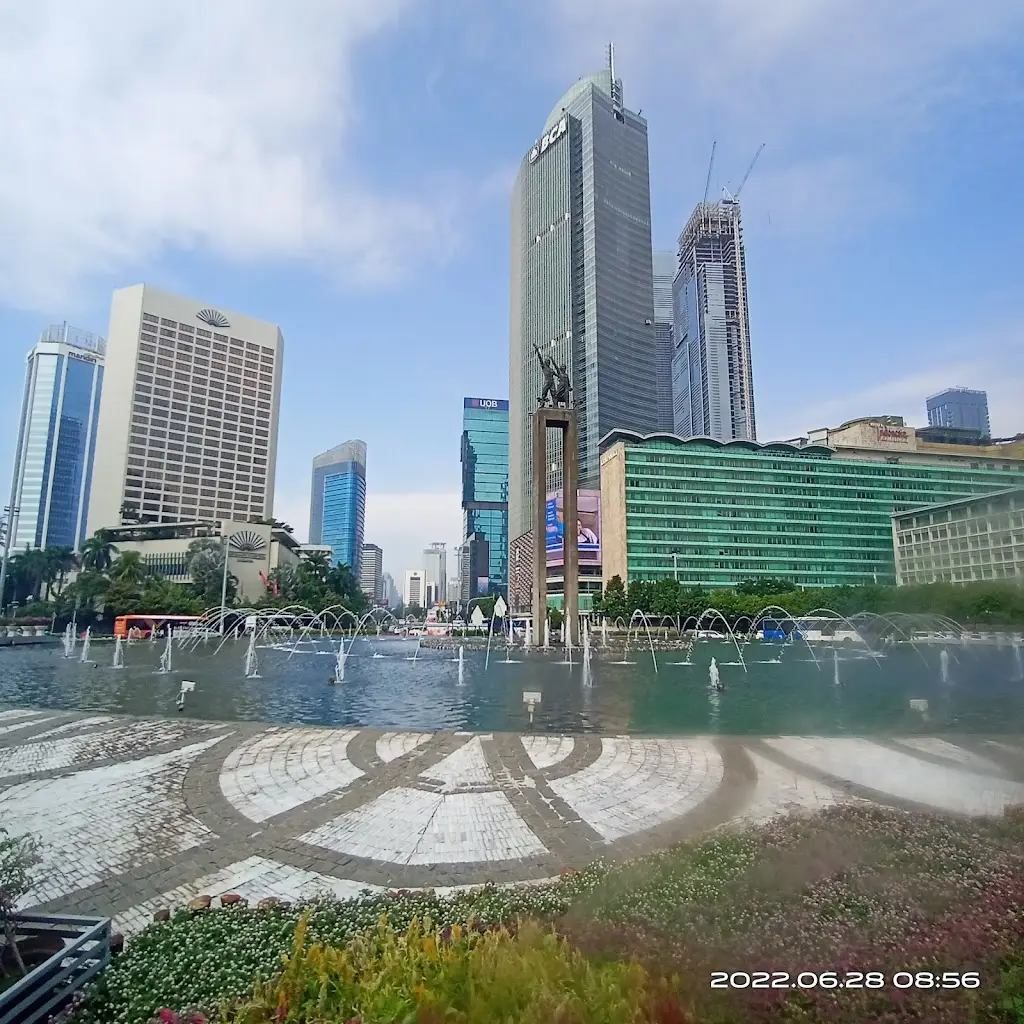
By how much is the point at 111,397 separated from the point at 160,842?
526 ft

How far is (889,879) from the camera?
5.67m

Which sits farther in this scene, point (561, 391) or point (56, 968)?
point (561, 391)

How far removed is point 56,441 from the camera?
171500 millimetres

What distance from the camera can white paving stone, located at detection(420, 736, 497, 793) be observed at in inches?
467

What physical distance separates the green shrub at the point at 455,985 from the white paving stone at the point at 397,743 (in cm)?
930

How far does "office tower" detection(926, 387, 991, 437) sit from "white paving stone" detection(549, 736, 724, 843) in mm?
8762

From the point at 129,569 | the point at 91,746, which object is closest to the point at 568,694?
the point at 91,746

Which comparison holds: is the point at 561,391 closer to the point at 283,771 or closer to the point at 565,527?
the point at 565,527


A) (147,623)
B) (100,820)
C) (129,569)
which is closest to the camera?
(100,820)

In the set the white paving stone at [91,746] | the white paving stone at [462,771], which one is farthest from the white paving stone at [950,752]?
the white paving stone at [91,746]

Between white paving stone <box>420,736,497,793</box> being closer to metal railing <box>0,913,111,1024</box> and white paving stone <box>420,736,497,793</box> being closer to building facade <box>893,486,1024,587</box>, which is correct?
metal railing <box>0,913,111,1024</box>

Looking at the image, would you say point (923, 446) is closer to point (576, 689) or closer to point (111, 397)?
point (576, 689)

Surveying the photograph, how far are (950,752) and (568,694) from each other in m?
15.7

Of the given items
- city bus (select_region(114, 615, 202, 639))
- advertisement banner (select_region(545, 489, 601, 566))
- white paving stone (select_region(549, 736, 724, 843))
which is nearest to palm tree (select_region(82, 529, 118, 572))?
city bus (select_region(114, 615, 202, 639))
